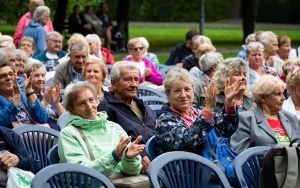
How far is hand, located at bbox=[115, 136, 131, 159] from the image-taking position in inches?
272

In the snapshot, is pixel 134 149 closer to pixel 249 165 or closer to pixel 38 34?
pixel 249 165

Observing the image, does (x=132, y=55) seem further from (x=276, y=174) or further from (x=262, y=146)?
(x=276, y=174)

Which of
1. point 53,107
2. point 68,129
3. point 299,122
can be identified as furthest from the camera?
point 53,107

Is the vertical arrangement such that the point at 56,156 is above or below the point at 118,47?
above

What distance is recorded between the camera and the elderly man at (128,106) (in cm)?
846

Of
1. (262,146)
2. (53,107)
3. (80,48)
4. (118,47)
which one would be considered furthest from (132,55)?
(118,47)

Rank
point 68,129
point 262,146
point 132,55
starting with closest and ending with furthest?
point 68,129 → point 262,146 → point 132,55

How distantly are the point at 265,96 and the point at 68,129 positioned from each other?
2.07 metres

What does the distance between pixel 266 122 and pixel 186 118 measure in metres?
0.86

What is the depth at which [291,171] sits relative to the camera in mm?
5883

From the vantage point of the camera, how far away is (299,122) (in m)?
9.10

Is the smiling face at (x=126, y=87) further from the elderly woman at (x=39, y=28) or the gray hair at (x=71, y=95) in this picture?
the elderly woman at (x=39, y=28)

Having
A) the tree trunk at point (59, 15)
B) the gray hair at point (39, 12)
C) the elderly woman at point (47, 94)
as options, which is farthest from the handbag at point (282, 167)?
the tree trunk at point (59, 15)

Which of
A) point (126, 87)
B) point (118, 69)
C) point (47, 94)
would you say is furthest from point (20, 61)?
point (126, 87)
